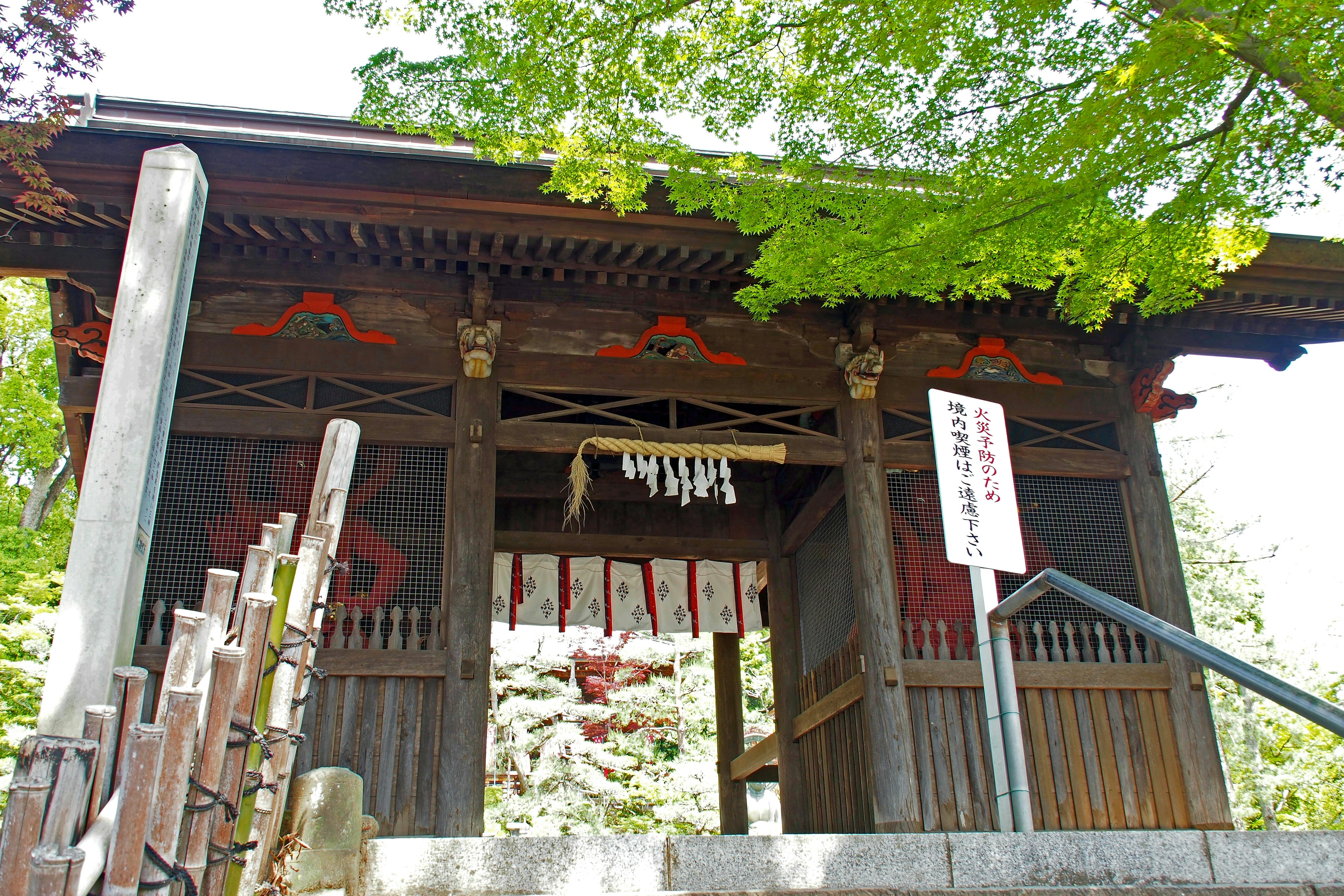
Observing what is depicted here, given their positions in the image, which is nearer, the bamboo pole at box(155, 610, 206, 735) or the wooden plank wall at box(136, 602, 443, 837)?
the bamboo pole at box(155, 610, 206, 735)

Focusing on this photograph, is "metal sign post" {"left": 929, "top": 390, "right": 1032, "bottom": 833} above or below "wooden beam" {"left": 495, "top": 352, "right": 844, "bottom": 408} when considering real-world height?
below

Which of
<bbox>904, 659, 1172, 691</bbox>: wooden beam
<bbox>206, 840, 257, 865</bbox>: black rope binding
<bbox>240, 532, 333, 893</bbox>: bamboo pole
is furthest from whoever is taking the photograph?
<bbox>904, 659, 1172, 691</bbox>: wooden beam

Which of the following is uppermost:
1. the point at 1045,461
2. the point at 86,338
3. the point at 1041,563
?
the point at 86,338

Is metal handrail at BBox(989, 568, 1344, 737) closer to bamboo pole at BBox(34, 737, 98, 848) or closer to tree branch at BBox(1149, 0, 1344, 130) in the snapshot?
tree branch at BBox(1149, 0, 1344, 130)

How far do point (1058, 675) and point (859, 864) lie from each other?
12.7 ft

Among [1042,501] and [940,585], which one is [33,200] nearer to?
[940,585]

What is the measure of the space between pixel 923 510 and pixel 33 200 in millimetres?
6860

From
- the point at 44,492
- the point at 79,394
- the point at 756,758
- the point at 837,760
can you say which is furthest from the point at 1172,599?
the point at 44,492

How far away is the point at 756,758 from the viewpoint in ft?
36.1

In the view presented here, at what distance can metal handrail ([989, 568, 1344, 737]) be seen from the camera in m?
2.63

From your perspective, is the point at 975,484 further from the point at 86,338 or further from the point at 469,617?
the point at 86,338

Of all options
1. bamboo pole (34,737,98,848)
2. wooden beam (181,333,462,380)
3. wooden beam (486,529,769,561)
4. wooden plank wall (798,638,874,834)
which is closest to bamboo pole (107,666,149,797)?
bamboo pole (34,737,98,848)

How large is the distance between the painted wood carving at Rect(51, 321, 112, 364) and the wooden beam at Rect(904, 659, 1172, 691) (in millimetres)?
6469

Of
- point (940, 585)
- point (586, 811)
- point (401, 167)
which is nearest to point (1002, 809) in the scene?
point (940, 585)
